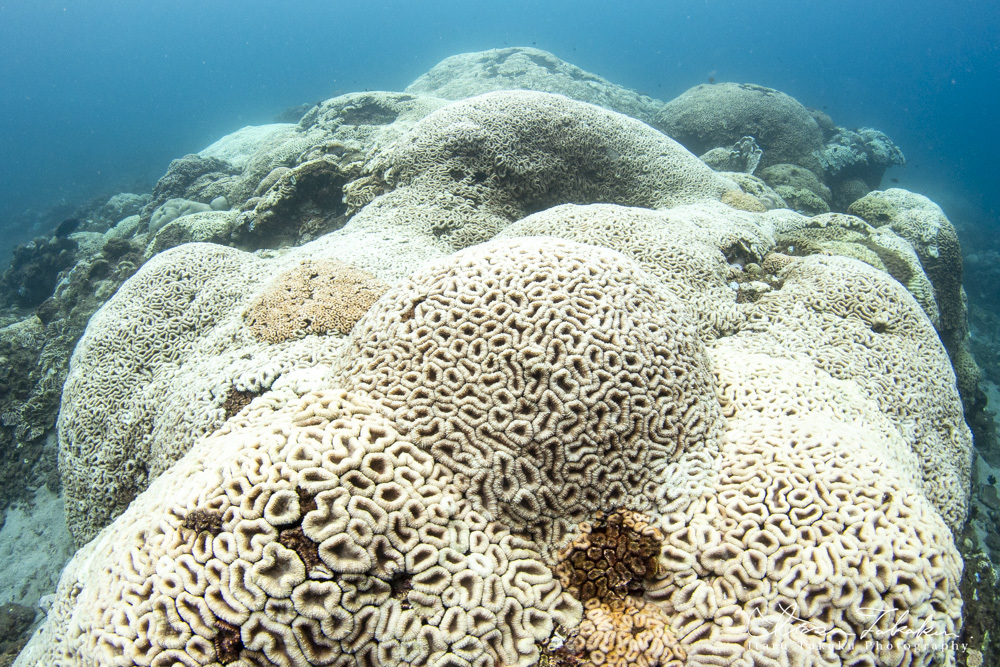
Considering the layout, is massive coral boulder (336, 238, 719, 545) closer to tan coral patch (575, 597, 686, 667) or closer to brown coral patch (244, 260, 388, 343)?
tan coral patch (575, 597, 686, 667)

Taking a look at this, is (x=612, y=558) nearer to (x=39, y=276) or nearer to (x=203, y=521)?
(x=203, y=521)

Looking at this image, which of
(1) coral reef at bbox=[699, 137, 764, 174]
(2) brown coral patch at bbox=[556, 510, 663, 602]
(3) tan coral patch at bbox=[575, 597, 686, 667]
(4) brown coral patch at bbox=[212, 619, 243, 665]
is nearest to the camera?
(4) brown coral patch at bbox=[212, 619, 243, 665]

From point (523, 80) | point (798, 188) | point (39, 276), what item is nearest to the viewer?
point (798, 188)

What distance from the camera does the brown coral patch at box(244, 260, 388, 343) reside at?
417cm

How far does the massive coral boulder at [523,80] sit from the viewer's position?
17.8 meters

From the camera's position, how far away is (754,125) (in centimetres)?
1502

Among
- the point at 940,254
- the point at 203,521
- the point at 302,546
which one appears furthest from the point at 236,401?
the point at 940,254

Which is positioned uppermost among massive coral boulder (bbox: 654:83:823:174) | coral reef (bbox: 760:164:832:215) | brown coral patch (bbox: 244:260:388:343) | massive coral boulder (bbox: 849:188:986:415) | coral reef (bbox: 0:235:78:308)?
massive coral boulder (bbox: 654:83:823:174)

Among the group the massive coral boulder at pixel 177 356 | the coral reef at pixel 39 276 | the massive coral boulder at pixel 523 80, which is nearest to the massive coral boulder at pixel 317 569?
the massive coral boulder at pixel 177 356

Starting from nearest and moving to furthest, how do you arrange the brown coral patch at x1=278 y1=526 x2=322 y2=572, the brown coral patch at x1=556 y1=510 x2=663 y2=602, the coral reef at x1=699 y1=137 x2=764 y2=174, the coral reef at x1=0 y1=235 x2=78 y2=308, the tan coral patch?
the brown coral patch at x1=278 y1=526 x2=322 y2=572 → the tan coral patch → the brown coral patch at x1=556 y1=510 x2=663 y2=602 → the coral reef at x1=0 y1=235 x2=78 y2=308 → the coral reef at x1=699 y1=137 x2=764 y2=174

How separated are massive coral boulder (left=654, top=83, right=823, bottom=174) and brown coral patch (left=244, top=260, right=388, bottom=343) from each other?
14.6 meters

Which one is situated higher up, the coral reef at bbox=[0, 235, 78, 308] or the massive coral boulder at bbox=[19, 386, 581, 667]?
the massive coral boulder at bbox=[19, 386, 581, 667]

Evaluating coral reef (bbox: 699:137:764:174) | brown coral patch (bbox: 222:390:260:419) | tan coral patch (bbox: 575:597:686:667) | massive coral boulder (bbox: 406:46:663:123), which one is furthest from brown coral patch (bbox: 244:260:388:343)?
massive coral boulder (bbox: 406:46:663:123)

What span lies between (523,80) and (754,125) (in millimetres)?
8881
